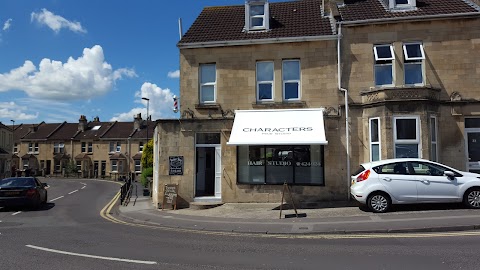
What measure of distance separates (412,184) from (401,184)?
1.11 feet

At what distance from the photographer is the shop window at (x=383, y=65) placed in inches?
593

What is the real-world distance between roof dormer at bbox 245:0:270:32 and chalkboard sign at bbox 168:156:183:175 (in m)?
6.59

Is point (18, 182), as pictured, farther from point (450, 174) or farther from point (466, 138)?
point (466, 138)

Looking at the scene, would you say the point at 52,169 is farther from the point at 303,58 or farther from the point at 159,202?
the point at 303,58

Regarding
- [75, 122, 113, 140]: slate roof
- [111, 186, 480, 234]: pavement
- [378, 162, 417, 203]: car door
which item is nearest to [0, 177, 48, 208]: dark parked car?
[111, 186, 480, 234]: pavement

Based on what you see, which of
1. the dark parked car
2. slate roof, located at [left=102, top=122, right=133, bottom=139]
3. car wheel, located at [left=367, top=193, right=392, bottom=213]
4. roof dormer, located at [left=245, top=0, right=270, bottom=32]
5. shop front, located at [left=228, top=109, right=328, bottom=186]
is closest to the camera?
car wheel, located at [left=367, top=193, right=392, bottom=213]

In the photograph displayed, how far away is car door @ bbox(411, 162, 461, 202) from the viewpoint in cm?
1180

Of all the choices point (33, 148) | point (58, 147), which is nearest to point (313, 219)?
point (58, 147)

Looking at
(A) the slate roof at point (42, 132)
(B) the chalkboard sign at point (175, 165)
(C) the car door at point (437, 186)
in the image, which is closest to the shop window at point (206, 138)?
(B) the chalkboard sign at point (175, 165)

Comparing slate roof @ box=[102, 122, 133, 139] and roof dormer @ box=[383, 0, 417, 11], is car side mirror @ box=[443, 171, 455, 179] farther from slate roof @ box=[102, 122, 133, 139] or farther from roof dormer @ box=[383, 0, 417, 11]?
slate roof @ box=[102, 122, 133, 139]

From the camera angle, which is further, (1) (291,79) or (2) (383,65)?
(1) (291,79)

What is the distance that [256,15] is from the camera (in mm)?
17219

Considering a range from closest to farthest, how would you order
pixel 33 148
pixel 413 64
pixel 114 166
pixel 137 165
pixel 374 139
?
pixel 374 139 < pixel 413 64 < pixel 137 165 < pixel 114 166 < pixel 33 148

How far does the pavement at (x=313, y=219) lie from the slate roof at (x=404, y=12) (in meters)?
7.70
